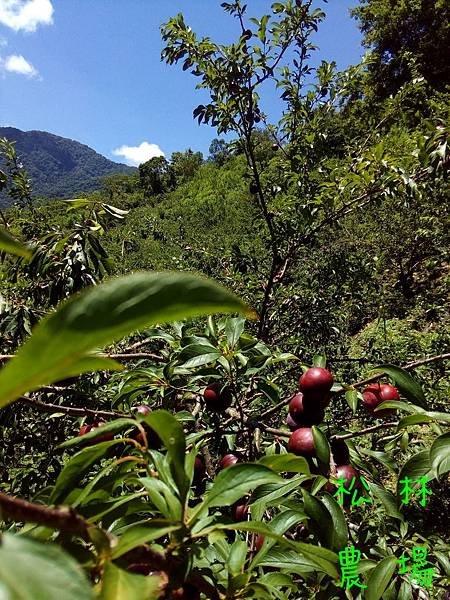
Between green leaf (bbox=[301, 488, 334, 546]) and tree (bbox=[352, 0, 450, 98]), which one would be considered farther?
tree (bbox=[352, 0, 450, 98])

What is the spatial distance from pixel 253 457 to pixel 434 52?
12576 millimetres

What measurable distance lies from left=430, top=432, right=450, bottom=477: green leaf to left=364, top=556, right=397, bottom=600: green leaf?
0.97 feet

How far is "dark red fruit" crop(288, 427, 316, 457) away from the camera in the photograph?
810 mm

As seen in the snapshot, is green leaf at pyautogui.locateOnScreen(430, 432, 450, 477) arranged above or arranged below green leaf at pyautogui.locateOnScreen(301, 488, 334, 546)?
above

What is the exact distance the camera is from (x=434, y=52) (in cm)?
1098

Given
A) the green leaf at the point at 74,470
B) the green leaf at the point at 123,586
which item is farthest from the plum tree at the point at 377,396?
the green leaf at the point at 123,586

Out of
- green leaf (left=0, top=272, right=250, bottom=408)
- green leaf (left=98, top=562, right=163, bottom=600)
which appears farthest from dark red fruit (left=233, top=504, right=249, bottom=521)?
green leaf (left=0, top=272, right=250, bottom=408)

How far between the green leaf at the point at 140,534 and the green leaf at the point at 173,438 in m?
0.06

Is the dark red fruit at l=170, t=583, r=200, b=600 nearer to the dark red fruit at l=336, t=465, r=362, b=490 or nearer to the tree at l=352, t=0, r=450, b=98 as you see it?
the dark red fruit at l=336, t=465, r=362, b=490

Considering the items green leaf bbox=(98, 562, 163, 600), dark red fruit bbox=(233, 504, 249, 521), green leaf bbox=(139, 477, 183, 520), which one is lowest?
dark red fruit bbox=(233, 504, 249, 521)

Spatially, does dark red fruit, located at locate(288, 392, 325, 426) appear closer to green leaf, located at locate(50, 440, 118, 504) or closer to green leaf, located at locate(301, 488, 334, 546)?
green leaf, located at locate(301, 488, 334, 546)

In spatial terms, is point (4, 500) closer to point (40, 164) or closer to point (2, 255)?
point (2, 255)

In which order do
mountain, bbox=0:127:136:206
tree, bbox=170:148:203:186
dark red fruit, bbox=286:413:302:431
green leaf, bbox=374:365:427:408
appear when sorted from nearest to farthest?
1. green leaf, bbox=374:365:427:408
2. dark red fruit, bbox=286:413:302:431
3. tree, bbox=170:148:203:186
4. mountain, bbox=0:127:136:206

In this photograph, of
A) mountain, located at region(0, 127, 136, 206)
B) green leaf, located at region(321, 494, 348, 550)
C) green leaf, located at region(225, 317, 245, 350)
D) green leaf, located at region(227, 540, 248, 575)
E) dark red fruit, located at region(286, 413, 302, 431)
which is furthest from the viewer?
mountain, located at region(0, 127, 136, 206)
